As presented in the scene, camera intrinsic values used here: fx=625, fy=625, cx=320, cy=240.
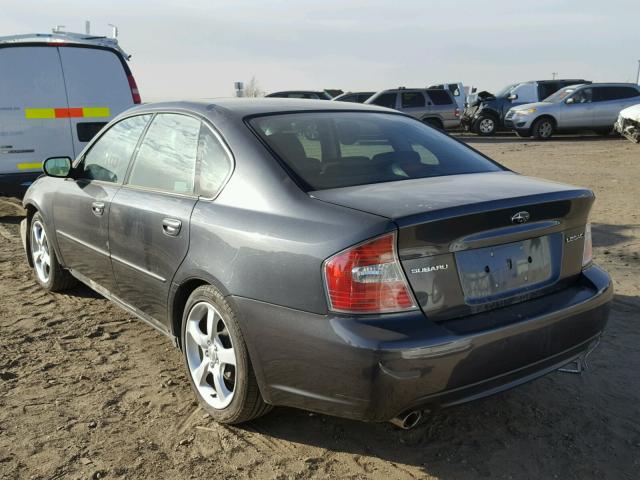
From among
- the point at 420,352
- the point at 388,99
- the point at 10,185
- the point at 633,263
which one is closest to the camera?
the point at 420,352

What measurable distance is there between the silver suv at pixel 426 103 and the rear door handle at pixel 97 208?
1746cm

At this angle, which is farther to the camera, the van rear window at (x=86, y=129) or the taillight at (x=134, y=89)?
the taillight at (x=134, y=89)

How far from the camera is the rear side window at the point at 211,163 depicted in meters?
3.08

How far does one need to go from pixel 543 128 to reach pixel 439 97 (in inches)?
141

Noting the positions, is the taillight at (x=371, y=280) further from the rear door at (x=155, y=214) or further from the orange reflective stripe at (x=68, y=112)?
the orange reflective stripe at (x=68, y=112)

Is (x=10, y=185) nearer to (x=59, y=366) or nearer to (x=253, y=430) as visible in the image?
(x=59, y=366)

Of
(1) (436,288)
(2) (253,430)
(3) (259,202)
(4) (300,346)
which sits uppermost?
(3) (259,202)

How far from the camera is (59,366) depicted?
3.74 meters

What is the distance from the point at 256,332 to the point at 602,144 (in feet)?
59.5

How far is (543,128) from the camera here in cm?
2044

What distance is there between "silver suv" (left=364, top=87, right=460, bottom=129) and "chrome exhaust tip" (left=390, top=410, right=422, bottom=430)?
62.0ft

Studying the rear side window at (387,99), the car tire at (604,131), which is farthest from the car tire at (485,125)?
the rear side window at (387,99)

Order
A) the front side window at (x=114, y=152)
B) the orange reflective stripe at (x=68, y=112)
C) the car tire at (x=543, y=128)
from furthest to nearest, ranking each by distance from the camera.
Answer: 1. the car tire at (x=543, y=128)
2. the orange reflective stripe at (x=68, y=112)
3. the front side window at (x=114, y=152)

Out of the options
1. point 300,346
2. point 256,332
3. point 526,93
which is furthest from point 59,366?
point 526,93
